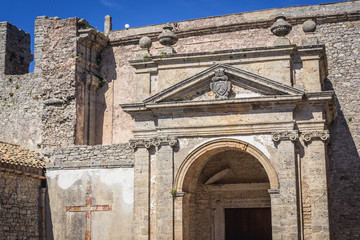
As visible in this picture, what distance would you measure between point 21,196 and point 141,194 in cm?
388

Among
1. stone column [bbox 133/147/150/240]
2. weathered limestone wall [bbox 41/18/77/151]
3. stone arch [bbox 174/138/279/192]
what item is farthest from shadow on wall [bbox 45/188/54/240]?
Answer: stone arch [bbox 174/138/279/192]

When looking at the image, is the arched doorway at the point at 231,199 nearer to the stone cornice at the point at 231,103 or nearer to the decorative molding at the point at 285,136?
the stone cornice at the point at 231,103

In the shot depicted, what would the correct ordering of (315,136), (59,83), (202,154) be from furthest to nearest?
(59,83), (202,154), (315,136)

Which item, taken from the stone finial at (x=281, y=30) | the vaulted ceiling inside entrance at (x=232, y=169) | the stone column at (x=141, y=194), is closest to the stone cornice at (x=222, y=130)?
the stone column at (x=141, y=194)

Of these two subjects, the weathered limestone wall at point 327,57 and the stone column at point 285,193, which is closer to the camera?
the stone column at point 285,193

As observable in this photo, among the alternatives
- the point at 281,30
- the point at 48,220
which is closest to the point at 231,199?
the point at 281,30

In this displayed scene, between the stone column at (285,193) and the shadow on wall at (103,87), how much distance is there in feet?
28.7

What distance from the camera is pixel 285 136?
13.4 metres

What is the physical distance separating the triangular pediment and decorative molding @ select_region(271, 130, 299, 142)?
99cm

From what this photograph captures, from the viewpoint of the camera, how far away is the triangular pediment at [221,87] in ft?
44.7

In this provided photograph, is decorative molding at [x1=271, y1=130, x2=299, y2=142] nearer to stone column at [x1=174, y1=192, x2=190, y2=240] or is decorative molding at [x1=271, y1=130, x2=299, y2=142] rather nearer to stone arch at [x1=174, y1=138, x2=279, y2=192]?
stone arch at [x1=174, y1=138, x2=279, y2=192]

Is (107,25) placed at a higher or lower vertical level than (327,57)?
higher

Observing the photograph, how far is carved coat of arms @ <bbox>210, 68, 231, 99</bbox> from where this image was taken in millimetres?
13953

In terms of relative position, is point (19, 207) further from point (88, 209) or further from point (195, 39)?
point (195, 39)
